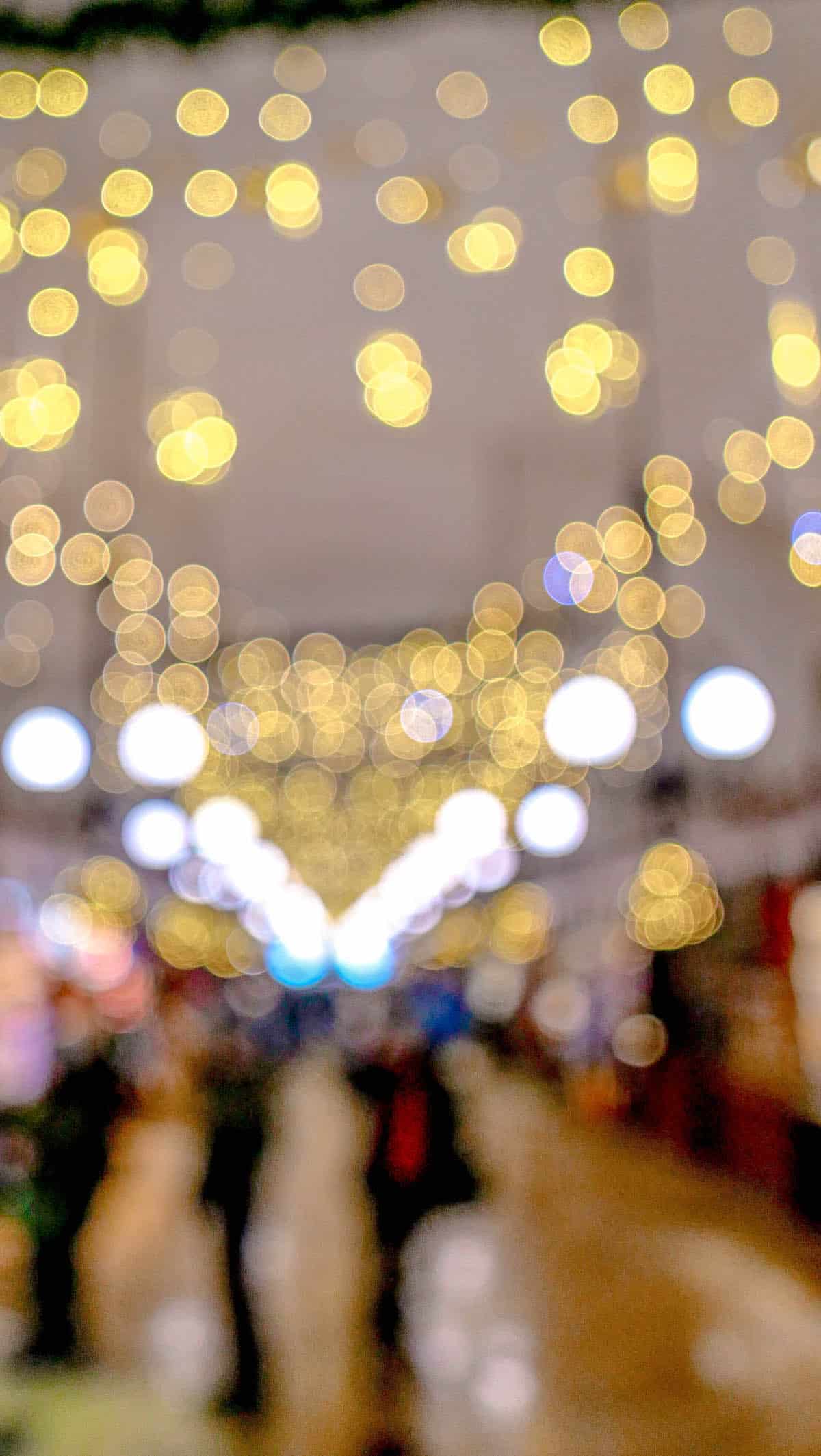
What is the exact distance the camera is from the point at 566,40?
3.85 metres

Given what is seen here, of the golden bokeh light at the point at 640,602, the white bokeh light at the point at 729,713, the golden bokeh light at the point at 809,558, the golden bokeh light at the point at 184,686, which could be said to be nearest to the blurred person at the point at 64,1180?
the white bokeh light at the point at 729,713

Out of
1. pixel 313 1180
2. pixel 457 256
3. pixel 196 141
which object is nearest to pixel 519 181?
pixel 457 256

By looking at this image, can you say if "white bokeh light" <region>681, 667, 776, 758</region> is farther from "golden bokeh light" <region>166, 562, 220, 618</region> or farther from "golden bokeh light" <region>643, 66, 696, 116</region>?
"golden bokeh light" <region>166, 562, 220, 618</region>

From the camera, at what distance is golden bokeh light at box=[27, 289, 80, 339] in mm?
6148

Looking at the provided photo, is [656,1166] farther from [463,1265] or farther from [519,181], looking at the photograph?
[519,181]

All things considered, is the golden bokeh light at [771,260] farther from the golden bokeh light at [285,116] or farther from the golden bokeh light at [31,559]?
the golden bokeh light at [31,559]

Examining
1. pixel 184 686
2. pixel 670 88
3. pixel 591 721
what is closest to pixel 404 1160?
pixel 591 721

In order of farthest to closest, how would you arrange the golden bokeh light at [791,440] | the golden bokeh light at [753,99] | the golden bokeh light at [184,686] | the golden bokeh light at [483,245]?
1. the golden bokeh light at [184,686]
2. the golden bokeh light at [791,440]
3. the golden bokeh light at [483,245]
4. the golden bokeh light at [753,99]

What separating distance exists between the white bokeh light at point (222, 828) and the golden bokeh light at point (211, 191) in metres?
5.63

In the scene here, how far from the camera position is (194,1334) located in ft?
20.7

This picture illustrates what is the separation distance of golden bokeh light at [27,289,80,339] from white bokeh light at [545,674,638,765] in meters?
2.99

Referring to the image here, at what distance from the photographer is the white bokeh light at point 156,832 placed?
934cm

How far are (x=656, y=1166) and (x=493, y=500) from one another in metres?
6.33

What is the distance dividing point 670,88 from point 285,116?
1.33 metres
